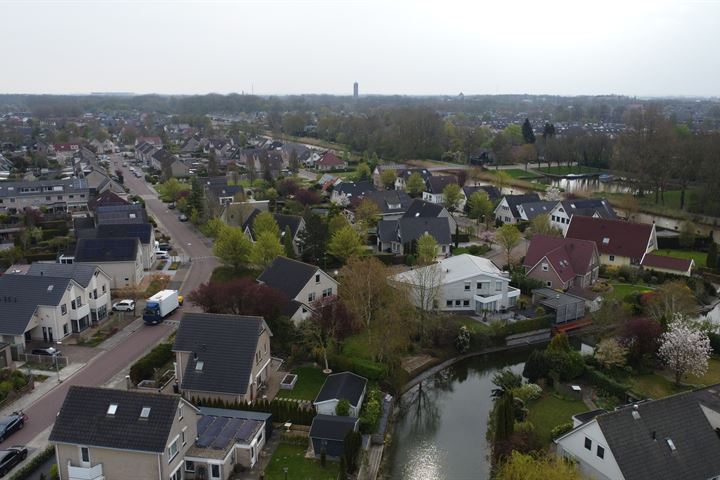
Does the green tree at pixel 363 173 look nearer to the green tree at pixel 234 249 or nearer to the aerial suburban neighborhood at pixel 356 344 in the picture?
the aerial suburban neighborhood at pixel 356 344

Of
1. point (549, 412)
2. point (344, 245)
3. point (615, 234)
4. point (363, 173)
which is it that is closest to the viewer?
point (549, 412)

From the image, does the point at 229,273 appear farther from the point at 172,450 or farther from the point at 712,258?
the point at 712,258

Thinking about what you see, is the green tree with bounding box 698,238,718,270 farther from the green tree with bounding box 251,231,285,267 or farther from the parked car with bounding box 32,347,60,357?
the parked car with bounding box 32,347,60,357

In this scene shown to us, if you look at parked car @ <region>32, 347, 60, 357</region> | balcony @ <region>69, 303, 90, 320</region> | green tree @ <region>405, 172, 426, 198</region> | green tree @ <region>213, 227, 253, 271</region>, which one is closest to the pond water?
parked car @ <region>32, 347, 60, 357</region>

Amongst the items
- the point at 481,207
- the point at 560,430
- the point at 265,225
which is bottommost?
the point at 560,430

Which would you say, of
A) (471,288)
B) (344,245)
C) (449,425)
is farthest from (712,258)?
(449,425)

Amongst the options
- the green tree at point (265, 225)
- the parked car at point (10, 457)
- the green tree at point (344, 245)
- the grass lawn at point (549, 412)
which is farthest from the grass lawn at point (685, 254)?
the parked car at point (10, 457)

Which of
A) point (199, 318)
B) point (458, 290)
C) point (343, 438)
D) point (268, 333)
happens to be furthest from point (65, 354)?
point (458, 290)
